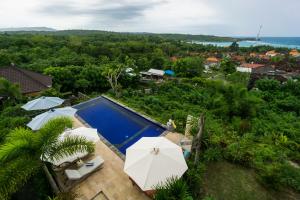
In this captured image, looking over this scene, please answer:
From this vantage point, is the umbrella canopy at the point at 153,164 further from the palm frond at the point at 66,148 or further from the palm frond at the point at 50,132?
the palm frond at the point at 50,132

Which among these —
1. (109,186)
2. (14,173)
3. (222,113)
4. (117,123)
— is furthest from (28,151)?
(222,113)

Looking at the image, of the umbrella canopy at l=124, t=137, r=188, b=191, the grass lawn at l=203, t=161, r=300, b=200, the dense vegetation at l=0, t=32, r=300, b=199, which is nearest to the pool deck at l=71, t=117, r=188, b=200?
the umbrella canopy at l=124, t=137, r=188, b=191

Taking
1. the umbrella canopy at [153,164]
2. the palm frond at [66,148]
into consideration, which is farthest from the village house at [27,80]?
the umbrella canopy at [153,164]

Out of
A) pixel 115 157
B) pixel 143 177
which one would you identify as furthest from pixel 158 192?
pixel 115 157

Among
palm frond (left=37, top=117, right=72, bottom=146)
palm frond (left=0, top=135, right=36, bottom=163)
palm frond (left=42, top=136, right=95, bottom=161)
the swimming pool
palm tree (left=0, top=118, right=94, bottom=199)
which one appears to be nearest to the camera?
palm tree (left=0, top=118, right=94, bottom=199)

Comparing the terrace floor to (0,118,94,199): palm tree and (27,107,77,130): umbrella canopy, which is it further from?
(27,107,77,130): umbrella canopy

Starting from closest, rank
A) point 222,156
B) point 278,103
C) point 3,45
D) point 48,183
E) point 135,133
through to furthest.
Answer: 1. point 48,183
2. point 222,156
3. point 135,133
4. point 278,103
5. point 3,45

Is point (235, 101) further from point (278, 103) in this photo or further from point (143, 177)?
point (143, 177)
